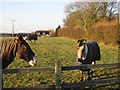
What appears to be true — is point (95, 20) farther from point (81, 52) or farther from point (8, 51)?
point (8, 51)

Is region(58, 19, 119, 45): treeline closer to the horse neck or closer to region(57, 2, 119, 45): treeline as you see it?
region(57, 2, 119, 45): treeline

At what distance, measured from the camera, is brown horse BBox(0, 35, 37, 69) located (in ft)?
19.9

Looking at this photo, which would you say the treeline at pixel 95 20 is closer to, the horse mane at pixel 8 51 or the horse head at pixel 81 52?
the horse head at pixel 81 52

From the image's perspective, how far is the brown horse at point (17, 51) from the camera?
606 centimetres

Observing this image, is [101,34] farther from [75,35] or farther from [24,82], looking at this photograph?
[24,82]

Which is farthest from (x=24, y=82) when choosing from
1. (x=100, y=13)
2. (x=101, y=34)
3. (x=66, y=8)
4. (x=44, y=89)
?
(x=66, y=8)

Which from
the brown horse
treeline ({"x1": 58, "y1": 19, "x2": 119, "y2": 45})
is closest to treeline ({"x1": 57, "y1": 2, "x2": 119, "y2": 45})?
treeline ({"x1": 58, "y1": 19, "x2": 119, "y2": 45})

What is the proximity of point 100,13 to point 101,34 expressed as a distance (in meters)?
12.5

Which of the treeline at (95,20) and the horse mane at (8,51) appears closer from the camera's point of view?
the horse mane at (8,51)

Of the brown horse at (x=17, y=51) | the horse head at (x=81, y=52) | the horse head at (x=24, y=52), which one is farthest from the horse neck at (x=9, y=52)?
the horse head at (x=81, y=52)

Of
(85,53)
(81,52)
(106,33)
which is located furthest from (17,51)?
(106,33)

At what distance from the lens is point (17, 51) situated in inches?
241

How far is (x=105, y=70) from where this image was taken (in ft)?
37.8

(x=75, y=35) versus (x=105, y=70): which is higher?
(x=75, y=35)
